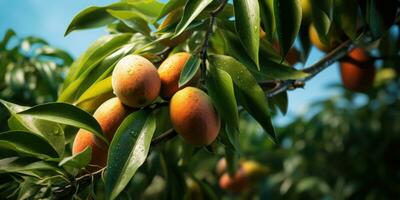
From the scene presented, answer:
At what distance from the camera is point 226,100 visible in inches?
30.1

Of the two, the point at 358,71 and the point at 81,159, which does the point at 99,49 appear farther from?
the point at 358,71

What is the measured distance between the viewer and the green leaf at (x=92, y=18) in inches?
38.9

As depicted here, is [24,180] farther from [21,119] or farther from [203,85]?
[203,85]

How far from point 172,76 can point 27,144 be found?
0.82 ft

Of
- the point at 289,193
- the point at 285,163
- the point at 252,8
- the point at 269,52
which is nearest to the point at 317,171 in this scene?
the point at 285,163

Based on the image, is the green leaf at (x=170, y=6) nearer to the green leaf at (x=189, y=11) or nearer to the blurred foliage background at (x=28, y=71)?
the green leaf at (x=189, y=11)

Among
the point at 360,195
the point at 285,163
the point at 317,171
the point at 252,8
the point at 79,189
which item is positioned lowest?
the point at 360,195

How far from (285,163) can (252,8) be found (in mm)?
1484

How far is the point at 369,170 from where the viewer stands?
7.78ft

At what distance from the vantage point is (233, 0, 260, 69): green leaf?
75 cm

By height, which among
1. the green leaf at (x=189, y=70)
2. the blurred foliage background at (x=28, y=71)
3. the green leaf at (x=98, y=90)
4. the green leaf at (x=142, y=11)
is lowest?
the blurred foliage background at (x=28, y=71)

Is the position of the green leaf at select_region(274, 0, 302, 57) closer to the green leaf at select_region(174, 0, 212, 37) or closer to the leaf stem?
the green leaf at select_region(174, 0, 212, 37)

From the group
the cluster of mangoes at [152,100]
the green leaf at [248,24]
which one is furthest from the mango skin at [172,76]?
the green leaf at [248,24]

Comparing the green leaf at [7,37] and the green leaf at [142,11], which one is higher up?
the green leaf at [142,11]
